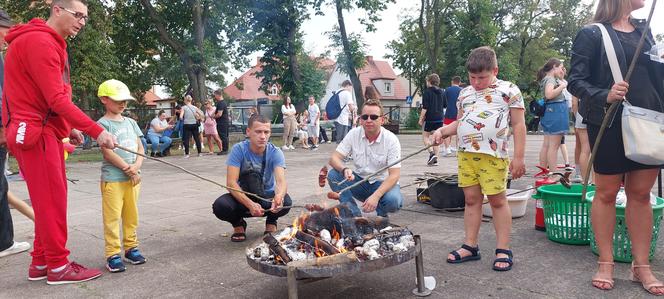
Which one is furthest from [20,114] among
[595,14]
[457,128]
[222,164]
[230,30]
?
[230,30]

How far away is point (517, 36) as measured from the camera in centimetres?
4125

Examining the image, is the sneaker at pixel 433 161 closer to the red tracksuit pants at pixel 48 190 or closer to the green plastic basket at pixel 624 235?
the green plastic basket at pixel 624 235

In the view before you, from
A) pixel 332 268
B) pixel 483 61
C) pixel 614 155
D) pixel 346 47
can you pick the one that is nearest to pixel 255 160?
pixel 332 268

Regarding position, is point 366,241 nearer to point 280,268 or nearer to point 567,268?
point 280,268

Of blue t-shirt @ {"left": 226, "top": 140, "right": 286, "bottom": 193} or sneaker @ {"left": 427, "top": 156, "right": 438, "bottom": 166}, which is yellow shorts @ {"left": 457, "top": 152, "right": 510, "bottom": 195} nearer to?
blue t-shirt @ {"left": 226, "top": 140, "right": 286, "bottom": 193}

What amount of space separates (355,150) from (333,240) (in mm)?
1539

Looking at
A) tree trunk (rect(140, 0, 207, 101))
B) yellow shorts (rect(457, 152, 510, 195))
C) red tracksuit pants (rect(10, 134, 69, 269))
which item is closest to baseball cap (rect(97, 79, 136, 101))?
red tracksuit pants (rect(10, 134, 69, 269))

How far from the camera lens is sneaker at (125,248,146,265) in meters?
4.08

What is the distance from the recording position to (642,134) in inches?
113

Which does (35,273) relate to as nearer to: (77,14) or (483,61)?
(77,14)

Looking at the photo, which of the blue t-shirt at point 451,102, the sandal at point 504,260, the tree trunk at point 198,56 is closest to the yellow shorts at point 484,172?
the sandal at point 504,260

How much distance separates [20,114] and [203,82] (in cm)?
1893

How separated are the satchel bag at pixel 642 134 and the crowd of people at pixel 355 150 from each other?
0.36 ft

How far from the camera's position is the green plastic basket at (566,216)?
13.0ft
